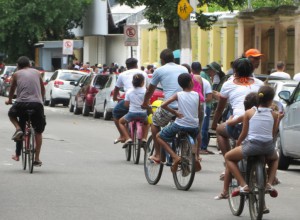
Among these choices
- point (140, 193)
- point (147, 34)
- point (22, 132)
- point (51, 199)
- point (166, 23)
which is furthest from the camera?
point (147, 34)

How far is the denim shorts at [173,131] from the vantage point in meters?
13.7

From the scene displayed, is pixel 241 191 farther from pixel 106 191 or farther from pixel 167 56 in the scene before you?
pixel 167 56

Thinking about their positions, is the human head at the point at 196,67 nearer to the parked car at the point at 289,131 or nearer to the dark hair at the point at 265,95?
the parked car at the point at 289,131

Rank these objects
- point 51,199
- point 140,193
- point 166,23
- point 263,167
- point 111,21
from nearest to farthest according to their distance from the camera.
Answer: point 263,167
point 51,199
point 140,193
point 166,23
point 111,21

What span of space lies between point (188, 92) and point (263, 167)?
3372mm

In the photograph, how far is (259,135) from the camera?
10828 millimetres

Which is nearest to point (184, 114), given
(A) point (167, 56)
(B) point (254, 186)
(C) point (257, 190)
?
(A) point (167, 56)

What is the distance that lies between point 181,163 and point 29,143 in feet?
10.7

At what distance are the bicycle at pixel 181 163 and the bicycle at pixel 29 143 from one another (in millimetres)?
2012

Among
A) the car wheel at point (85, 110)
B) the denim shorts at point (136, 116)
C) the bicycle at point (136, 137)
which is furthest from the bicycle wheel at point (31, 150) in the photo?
the car wheel at point (85, 110)

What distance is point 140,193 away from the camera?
1328cm

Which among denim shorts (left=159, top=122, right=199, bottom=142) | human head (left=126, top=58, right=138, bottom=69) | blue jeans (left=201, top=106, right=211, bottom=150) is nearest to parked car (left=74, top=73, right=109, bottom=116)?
blue jeans (left=201, top=106, right=211, bottom=150)

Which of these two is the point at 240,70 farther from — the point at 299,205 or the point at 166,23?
the point at 166,23

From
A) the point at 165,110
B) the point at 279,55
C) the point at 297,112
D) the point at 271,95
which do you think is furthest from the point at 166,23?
the point at 271,95
